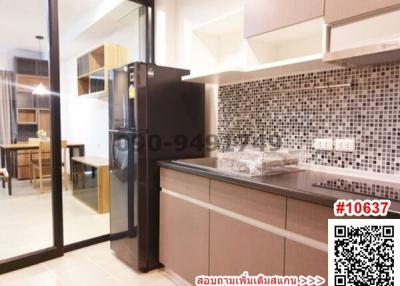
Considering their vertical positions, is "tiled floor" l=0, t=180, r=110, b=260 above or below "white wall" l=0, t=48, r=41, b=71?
below

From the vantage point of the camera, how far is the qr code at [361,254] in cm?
111

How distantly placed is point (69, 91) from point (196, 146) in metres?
2.96

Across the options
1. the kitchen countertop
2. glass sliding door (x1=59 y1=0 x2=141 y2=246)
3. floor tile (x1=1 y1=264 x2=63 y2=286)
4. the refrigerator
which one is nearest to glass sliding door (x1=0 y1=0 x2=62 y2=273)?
floor tile (x1=1 y1=264 x2=63 y2=286)

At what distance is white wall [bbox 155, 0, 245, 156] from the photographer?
2.51 m

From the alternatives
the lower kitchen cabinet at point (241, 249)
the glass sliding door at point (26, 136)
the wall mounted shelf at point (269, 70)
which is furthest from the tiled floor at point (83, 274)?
the wall mounted shelf at point (269, 70)

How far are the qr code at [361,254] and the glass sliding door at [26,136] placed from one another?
7.28 ft

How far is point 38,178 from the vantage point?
385cm

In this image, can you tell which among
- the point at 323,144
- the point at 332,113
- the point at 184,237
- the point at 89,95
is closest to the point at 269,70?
the point at 332,113

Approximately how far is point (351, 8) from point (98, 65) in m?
3.28

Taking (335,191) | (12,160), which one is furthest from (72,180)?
(335,191)

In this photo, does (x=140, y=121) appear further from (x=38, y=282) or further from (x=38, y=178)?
(x=38, y=178)

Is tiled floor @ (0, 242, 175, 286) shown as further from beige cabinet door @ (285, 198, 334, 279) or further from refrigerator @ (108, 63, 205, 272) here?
beige cabinet door @ (285, 198, 334, 279)

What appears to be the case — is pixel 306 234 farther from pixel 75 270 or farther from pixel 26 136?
pixel 26 136

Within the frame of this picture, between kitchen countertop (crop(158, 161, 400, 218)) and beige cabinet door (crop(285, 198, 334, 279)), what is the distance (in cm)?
5
